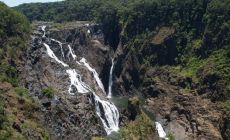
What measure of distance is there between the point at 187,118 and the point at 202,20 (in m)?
30.2

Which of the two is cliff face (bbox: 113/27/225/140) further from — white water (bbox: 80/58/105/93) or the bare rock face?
the bare rock face

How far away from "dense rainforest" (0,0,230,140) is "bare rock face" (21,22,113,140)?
95.1 inches

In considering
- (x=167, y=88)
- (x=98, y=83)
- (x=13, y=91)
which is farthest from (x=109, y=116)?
(x=98, y=83)

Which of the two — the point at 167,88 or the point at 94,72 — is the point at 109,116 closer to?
the point at 167,88

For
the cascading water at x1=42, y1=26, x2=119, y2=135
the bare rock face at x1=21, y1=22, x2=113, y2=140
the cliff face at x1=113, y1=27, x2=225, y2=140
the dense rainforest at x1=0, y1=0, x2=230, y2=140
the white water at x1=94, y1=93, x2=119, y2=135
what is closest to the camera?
the dense rainforest at x1=0, y1=0, x2=230, y2=140

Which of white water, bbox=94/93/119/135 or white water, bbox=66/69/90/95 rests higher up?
white water, bbox=66/69/90/95

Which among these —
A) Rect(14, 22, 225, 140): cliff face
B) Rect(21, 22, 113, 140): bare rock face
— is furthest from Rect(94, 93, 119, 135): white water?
Rect(21, 22, 113, 140): bare rock face

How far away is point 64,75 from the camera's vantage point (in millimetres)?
93500

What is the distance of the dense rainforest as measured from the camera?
71.5 meters

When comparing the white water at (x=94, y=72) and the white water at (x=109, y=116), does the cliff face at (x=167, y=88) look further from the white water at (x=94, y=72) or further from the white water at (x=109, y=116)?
the white water at (x=109, y=116)

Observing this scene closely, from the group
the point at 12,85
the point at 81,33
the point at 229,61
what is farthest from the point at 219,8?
the point at 12,85

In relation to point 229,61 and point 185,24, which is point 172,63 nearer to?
point 185,24

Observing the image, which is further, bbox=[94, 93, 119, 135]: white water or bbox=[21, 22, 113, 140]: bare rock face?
bbox=[94, 93, 119, 135]: white water

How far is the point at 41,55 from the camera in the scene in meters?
95.5
